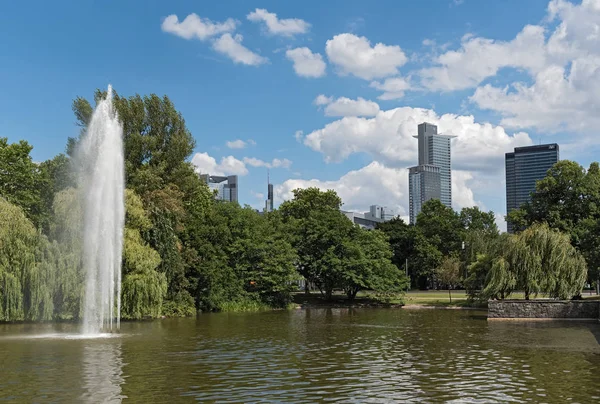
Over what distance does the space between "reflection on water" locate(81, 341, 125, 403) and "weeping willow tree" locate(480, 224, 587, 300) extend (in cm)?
2825

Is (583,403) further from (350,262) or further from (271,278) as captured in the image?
(350,262)

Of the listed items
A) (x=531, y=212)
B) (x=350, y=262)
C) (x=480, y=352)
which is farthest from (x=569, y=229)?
(x=480, y=352)

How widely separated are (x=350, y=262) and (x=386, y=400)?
153 feet

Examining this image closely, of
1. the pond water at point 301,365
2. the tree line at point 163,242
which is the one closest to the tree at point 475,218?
the tree line at point 163,242

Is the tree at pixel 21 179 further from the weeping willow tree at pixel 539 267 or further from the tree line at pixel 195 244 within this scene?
the weeping willow tree at pixel 539 267

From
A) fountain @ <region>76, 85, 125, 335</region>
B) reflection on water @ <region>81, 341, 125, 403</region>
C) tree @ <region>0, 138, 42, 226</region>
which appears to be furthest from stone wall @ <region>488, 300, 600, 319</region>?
tree @ <region>0, 138, 42, 226</region>

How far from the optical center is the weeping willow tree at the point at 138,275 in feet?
117

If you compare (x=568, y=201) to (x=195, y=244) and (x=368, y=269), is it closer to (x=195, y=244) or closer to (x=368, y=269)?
(x=368, y=269)

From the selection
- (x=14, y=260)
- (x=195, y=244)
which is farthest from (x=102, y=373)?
(x=195, y=244)

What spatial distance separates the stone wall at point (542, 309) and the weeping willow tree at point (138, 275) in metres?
22.6

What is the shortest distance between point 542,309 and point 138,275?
27.0m

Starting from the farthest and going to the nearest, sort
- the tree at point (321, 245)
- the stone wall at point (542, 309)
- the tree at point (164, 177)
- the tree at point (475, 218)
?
the tree at point (475, 218) < the tree at point (321, 245) < the tree at point (164, 177) < the stone wall at point (542, 309)

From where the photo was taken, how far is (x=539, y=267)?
40094 millimetres

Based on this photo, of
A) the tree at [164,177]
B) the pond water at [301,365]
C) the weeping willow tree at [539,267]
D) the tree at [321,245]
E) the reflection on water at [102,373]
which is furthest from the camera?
the tree at [321,245]
